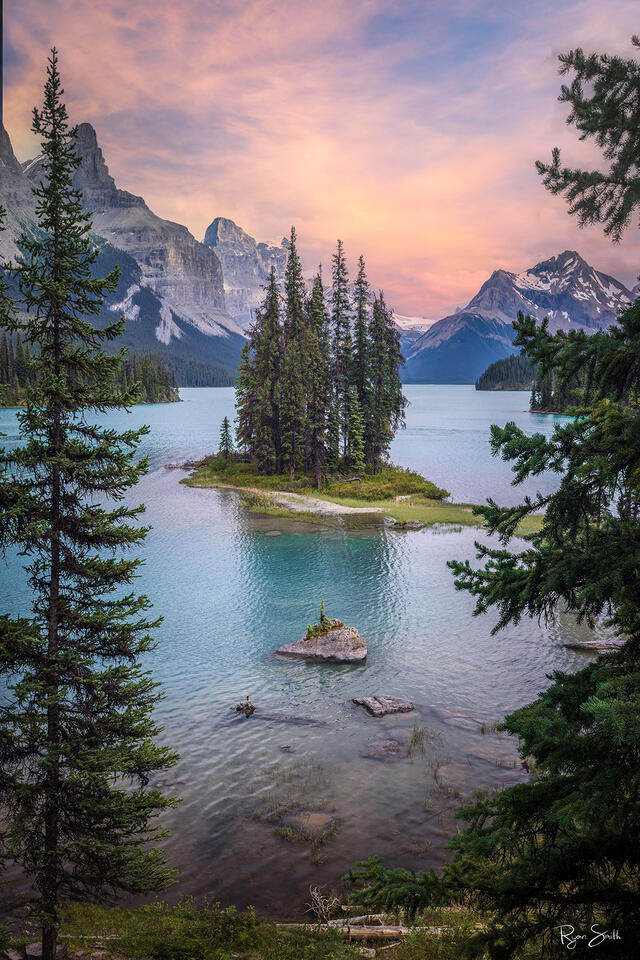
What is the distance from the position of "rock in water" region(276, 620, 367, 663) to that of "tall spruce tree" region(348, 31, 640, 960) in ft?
53.7

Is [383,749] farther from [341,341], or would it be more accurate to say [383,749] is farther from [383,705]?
[341,341]

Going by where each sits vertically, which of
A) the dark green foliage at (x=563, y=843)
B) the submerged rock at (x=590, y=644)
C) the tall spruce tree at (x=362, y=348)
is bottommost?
the submerged rock at (x=590, y=644)

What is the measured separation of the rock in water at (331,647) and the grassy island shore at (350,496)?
2103cm

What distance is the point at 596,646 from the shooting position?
24.5 metres

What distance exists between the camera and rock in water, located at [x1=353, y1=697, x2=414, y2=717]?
64.4 ft

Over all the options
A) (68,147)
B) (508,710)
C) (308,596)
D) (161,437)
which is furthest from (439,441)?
(68,147)

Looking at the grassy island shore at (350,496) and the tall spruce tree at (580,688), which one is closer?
the tall spruce tree at (580,688)

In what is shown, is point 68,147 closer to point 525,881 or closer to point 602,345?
point 602,345

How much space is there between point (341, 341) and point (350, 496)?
15.9m

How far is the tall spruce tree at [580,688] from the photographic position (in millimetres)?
5234

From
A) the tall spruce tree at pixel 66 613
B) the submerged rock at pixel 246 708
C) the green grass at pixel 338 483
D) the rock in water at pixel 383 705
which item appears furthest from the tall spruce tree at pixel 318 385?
the tall spruce tree at pixel 66 613

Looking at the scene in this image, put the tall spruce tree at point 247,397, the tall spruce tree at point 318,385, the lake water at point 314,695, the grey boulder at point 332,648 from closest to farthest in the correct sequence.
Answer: the lake water at point 314,695 → the grey boulder at point 332,648 → the tall spruce tree at point 318,385 → the tall spruce tree at point 247,397

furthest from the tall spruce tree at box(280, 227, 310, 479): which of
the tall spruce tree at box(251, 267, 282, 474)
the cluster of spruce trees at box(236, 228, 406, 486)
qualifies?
the tall spruce tree at box(251, 267, 282, 474)
